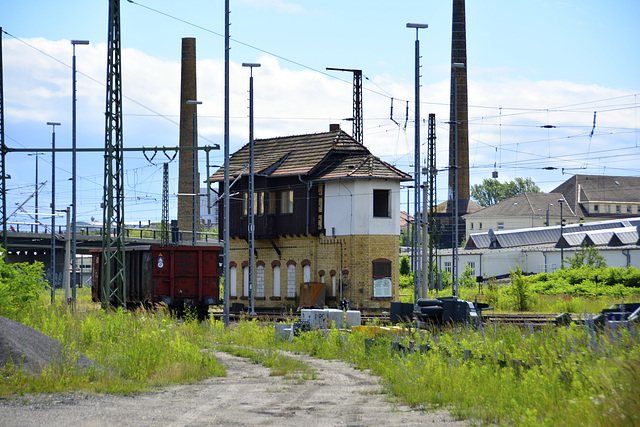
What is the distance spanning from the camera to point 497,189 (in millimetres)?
148250

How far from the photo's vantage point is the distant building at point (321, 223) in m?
43.8

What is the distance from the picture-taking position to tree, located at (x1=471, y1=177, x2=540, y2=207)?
486ft

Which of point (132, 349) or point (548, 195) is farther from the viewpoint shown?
Result: point (548, 195)

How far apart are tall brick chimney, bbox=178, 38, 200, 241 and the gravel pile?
187 feet

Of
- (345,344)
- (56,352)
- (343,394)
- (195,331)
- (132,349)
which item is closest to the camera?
(343,394)

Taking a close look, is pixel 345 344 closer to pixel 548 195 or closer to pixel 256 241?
pixel 256 241

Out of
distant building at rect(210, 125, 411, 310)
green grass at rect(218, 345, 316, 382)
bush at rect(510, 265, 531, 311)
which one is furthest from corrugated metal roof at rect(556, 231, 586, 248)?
green grass at rect(218, 345, 316, 382)

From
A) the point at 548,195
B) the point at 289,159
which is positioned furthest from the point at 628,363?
the point at 548,195

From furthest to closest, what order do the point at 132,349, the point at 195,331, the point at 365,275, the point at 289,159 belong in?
the point at 289,159, the point at 365,275, the point at 195,331, the point at 132,349

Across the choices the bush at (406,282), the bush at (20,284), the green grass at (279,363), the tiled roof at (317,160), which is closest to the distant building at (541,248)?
the bush at (406,282)

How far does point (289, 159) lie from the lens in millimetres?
48312

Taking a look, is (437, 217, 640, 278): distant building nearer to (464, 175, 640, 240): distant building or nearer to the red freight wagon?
(464, 175, 640, 240): distant building

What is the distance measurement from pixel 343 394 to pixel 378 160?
106 feet

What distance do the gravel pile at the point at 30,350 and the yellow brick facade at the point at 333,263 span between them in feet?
94.1
